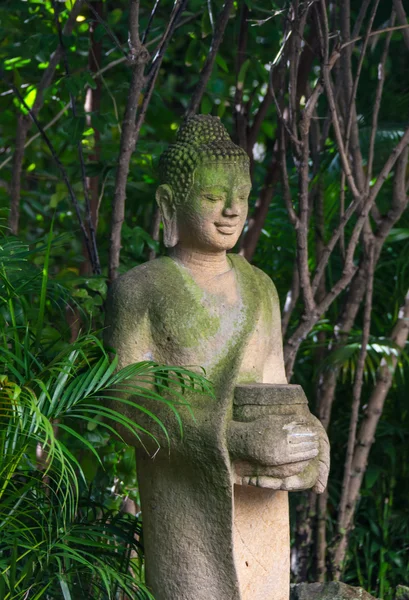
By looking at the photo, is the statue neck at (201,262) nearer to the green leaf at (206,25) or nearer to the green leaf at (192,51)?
the green leaf at (206,25)

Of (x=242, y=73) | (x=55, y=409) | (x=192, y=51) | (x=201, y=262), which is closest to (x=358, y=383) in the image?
(x=242, y=73)

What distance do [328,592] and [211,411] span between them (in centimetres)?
109

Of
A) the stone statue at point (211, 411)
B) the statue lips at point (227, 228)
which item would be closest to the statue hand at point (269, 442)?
the stone statue at point (211, 411)

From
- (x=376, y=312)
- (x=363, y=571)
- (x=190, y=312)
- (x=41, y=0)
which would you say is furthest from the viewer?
(x=376, y=312)

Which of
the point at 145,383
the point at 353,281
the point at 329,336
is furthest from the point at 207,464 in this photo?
the point at 329,336

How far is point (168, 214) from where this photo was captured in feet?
8.36

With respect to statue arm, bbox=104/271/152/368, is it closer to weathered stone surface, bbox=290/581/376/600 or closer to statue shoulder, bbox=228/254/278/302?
statue shoulder, bbox=228/254/278/302

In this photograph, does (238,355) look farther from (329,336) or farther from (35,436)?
(329,336)

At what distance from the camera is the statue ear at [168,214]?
2535 millimetres

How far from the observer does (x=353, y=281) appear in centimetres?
396

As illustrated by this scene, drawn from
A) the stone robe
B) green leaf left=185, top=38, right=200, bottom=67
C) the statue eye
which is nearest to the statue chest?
the stone robe

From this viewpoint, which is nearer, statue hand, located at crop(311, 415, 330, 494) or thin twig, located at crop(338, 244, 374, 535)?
statue hand, located at crop(311, 415, 330, 494)

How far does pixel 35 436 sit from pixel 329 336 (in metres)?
2.56

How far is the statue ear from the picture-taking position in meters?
2.54
